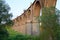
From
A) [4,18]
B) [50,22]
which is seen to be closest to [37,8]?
[4,18]

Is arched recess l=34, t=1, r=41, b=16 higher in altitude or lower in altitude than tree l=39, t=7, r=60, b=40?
higher

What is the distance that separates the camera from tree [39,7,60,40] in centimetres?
1427

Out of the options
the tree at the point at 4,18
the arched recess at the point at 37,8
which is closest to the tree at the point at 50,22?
the tree at the point at 4,18

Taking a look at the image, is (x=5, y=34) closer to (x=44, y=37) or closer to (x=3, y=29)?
(x=3, y=29)

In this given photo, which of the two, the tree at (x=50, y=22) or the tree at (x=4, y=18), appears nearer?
the tree at (x=50, y=22)

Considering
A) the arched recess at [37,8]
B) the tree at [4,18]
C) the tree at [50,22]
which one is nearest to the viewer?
the tree at [50,22]

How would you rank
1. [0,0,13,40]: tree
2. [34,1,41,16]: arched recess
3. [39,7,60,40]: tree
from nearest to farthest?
[39,7,60,40]: tree, [0,0,13,40]: tree, [34,1,41,16]: arched recess

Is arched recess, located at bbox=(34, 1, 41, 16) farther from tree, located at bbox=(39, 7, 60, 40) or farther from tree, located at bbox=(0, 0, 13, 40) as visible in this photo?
tree, located at bbox=(39, 7, 60, 40)

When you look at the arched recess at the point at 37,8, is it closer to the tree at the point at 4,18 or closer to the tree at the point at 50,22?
the tree at the point at 4,18

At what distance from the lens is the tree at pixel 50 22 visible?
1427cm

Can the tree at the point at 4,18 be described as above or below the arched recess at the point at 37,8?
below

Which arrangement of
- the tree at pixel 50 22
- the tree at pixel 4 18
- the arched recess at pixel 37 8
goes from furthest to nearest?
the arched recess at pixel 37 8 → the tree at pixel 4 18 → the tree at pixel 50 22

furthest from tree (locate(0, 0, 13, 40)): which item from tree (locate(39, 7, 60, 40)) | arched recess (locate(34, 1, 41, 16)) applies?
A: arched recess (locate(34, 1, 41, 16))

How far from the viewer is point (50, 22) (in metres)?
14.3
